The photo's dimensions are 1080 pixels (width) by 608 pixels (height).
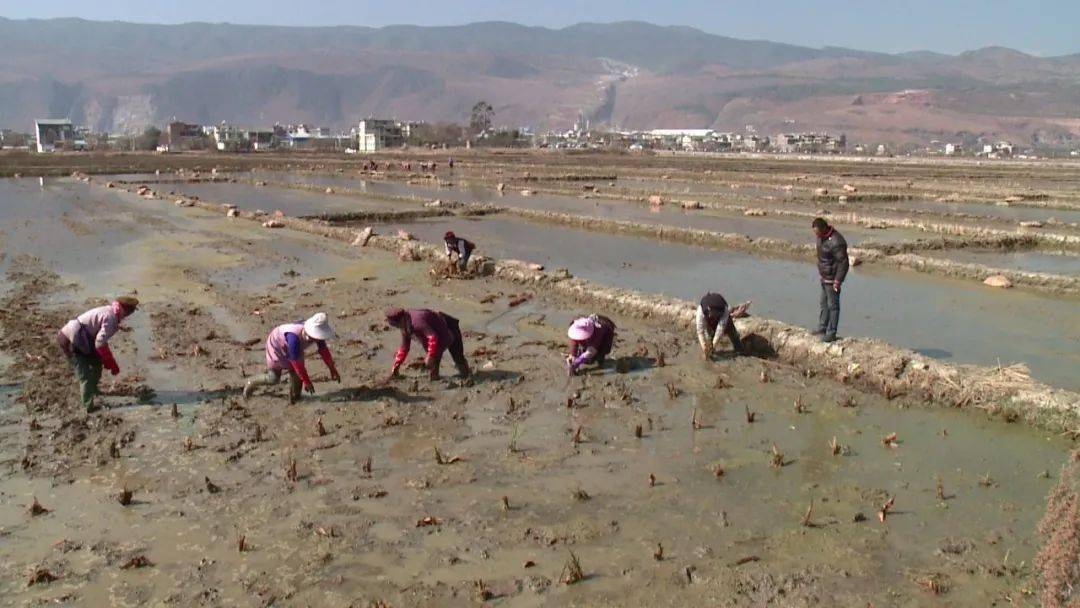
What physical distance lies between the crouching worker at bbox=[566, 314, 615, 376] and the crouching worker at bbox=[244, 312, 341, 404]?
2196 mm

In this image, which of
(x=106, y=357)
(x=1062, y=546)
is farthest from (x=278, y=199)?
(x=1062, y=546)

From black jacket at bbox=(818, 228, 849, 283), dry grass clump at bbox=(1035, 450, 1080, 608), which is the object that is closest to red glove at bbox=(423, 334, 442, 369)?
black jacket at bbox=(818, 228, 849, 283)

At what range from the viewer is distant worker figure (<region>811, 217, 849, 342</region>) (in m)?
8.41

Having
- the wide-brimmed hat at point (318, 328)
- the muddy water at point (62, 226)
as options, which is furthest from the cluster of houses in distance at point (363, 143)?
the wide-brimmed hat at point (318, 328)

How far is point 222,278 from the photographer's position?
13102 mm

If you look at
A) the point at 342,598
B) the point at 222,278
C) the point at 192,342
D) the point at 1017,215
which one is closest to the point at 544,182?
the point at 1017,215

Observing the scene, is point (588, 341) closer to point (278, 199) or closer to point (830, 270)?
point (830, 270)

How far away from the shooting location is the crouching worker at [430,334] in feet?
23.7

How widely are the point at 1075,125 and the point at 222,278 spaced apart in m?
184

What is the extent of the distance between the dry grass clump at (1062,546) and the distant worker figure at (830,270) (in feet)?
9.95

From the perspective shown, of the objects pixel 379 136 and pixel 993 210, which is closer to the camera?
pixel 993 210

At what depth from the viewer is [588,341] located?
25.5 ft

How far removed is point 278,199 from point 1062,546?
28024 mm

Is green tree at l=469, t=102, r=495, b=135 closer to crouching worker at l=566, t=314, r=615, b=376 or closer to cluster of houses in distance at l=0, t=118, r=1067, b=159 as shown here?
cluster of houses in distance at l=0, t=118, r=1067, b=159
